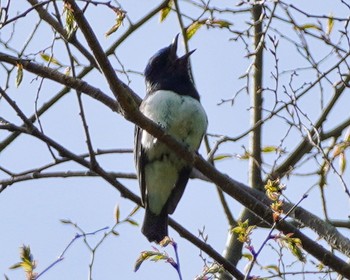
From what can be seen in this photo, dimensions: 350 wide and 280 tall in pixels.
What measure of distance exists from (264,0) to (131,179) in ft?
5.55

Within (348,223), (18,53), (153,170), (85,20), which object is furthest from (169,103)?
(85,20)

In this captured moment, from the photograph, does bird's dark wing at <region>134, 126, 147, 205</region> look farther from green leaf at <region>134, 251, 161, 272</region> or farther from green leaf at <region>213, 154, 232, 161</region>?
green leaf at <region>134, 251, 161, 272</region>

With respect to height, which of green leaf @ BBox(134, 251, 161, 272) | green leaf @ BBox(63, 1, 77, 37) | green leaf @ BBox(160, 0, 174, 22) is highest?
green leaf @ BBox(160, 0, 174, 22)

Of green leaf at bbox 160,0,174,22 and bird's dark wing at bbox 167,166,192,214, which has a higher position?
green leaf at bbox 160,0,174,22

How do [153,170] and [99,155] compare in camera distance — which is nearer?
[99,155]

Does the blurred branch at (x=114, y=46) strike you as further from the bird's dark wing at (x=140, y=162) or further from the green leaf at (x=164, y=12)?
the bird's dark wing at (x=140, y=162)

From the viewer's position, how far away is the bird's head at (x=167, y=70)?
6926 mm

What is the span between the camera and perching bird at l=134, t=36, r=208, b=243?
20.9 ft

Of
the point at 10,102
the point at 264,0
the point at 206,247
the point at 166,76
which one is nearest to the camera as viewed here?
the point at 10,102

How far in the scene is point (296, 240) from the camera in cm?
442

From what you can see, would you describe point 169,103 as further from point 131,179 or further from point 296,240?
point 296,240

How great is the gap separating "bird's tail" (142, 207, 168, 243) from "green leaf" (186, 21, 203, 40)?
137 centimetres

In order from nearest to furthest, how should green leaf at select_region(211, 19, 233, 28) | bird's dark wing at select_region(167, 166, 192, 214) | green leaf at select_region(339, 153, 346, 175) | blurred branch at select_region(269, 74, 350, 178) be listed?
green leaf at select_region(339, 153, 346, 175), green leaf at select_region(211, 19, 233, 28), bird's dark wing at select_region(167, 166, 192, 214), blurred branch at select_region(269, 74, 350, 178)

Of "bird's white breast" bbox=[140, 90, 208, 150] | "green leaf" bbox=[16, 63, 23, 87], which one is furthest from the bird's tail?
"green leaf" bbox=[16, 63, 23, 87]
